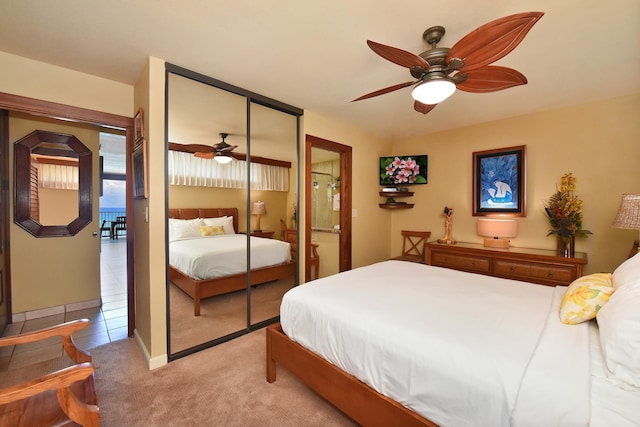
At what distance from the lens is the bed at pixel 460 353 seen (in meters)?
0.93

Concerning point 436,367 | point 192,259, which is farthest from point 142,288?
point 436,367

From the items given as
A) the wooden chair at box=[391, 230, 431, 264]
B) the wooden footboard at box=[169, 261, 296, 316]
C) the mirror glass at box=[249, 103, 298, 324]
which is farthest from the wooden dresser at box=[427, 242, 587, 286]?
the wooden footboard at box=[169, 261, 296, 316]

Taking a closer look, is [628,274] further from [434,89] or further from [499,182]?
[499,182]

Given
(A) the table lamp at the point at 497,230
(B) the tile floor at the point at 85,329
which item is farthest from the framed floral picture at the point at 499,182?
(B) the tile floor at the point at 85,329

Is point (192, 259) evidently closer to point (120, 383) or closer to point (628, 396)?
point (120, 383)

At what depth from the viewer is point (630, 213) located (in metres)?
2.16

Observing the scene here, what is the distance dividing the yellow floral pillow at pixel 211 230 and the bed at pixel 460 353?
122 cm

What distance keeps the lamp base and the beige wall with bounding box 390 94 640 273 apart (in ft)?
0.80

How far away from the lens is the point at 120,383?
1.98 meters

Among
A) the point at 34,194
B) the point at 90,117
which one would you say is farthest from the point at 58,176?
the point at 90,117

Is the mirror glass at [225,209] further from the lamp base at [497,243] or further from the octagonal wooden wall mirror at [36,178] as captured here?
the lamp base at [497,243]

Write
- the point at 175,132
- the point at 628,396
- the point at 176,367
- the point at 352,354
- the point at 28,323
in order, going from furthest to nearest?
1. the point at 28,323
2. the point at 175,132
3. the point at 176,367
4. the point at 352,354
5. the point at 628,396

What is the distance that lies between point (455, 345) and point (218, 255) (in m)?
2.35

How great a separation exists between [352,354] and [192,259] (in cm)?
189
